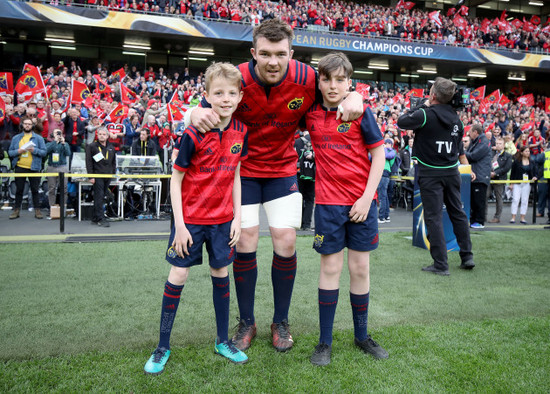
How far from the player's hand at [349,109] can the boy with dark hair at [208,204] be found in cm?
66

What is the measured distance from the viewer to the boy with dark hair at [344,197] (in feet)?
9.87

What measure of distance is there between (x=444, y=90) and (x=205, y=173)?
3.62m

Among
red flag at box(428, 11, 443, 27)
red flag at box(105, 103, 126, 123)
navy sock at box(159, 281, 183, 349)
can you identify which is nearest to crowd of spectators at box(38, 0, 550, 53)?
red flag at box(428, 11, 443, 27)

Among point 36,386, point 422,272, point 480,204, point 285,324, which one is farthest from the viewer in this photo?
point 480,204

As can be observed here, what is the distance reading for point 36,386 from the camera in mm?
2531

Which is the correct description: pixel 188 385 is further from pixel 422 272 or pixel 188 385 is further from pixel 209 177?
pixel 422 272

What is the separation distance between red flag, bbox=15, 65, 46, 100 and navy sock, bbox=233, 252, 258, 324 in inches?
500

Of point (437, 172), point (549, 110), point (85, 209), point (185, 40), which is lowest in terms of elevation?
point (85, 209)

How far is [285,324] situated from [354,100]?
1645 mm

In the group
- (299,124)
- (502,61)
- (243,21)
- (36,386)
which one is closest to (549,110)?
(502,61)

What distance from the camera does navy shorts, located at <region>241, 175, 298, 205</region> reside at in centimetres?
333

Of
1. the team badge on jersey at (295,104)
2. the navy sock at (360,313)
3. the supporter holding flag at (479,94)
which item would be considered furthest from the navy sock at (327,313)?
the supporter holding flag at (479,94)

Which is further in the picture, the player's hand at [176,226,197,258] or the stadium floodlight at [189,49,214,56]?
the stadium floodlight at [189,49,214,56]

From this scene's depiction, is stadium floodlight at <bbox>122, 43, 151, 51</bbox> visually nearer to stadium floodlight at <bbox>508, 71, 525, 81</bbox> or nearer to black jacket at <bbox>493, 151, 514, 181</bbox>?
black jacket at <bbox>493, 151, 514, 181</bbox>
